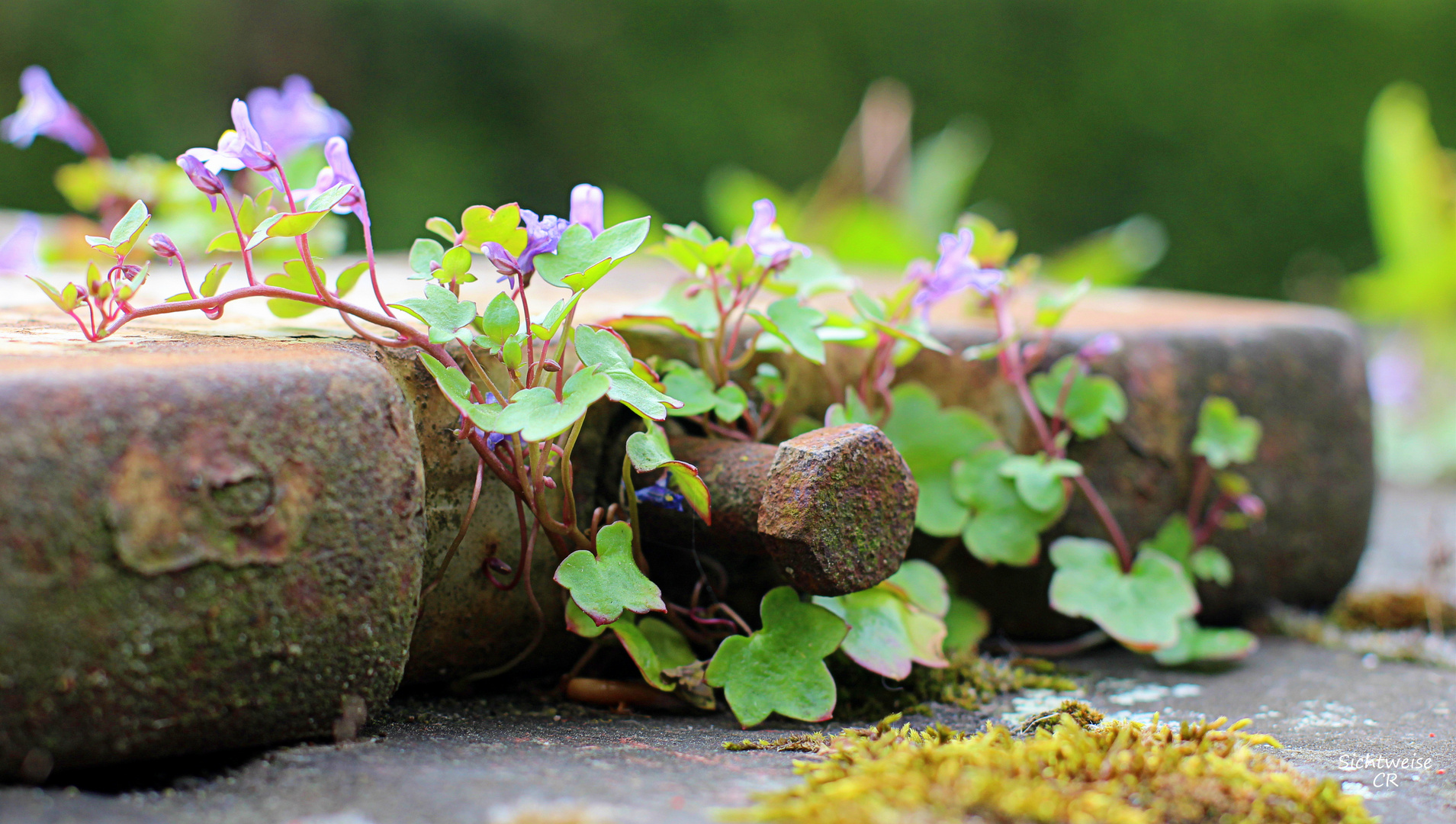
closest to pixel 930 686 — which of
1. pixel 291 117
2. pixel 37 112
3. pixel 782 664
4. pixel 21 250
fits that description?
pixel 782 664

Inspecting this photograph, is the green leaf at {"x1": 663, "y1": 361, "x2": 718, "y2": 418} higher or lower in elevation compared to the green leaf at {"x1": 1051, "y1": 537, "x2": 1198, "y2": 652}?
higher

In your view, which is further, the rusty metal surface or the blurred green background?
the blurred green background

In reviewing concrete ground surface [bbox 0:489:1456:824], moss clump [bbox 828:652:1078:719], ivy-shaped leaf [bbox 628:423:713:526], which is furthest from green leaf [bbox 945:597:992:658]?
ivy-shaped leaf [bbox 628:423:713:526]

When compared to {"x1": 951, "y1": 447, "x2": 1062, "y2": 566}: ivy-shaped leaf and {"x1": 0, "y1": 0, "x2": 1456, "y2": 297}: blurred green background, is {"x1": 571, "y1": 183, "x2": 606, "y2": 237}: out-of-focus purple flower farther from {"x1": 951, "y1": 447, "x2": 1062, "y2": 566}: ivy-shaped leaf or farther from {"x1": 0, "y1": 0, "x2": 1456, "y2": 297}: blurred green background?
{"x1": 0, "y1": 0, "x2": 1456, "y2": 297}: blurred green background

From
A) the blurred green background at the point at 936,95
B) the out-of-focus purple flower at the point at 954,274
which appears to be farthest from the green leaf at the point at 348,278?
the blurred green background at the point at 936,95

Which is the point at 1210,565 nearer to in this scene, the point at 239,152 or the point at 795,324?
the point at 795,324

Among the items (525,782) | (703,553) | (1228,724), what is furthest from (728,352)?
(1228,724)
